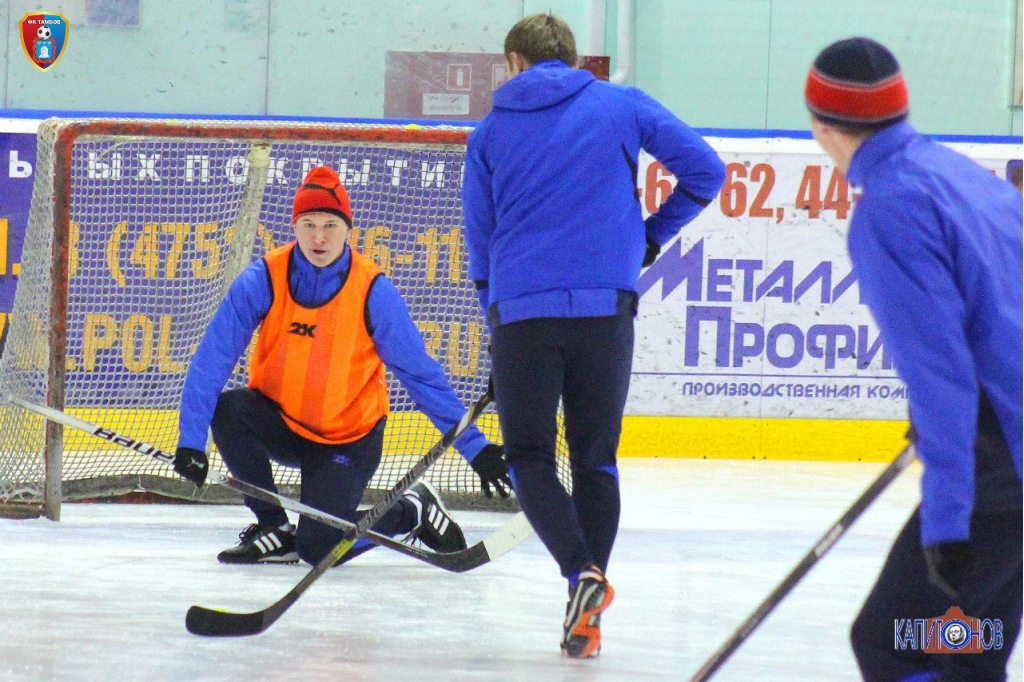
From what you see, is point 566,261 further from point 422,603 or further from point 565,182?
point 422,603

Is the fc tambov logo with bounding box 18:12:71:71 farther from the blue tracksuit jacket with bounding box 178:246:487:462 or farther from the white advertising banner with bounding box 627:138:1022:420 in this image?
the blue tracksuit jacket with bounding box 178:246:487:462

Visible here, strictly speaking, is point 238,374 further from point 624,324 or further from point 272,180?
point 624,324

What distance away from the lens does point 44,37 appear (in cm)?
672

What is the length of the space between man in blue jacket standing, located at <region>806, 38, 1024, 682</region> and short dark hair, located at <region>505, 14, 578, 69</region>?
96 centimetres

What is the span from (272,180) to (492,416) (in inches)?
41.2

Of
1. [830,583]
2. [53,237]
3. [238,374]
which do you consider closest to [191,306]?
[238,374]

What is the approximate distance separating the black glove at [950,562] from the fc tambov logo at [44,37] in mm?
6164

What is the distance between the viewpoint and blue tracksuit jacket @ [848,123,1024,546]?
133 centimetres

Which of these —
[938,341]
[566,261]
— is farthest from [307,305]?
[938,341]

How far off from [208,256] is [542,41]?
2.32 m

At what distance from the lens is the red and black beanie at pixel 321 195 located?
2969 millimetres

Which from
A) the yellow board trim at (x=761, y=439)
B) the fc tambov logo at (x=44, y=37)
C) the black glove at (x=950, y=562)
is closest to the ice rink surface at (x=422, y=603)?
the black glove at (x=950, y=562)

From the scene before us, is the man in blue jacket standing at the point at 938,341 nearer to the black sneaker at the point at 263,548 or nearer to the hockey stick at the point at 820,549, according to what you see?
the hockey stick at the point at 820,549

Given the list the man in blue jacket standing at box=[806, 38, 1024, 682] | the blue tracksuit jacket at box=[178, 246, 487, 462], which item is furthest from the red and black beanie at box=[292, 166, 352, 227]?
the man in blue jacket standing at box=[806, 38, 1024, 682]
